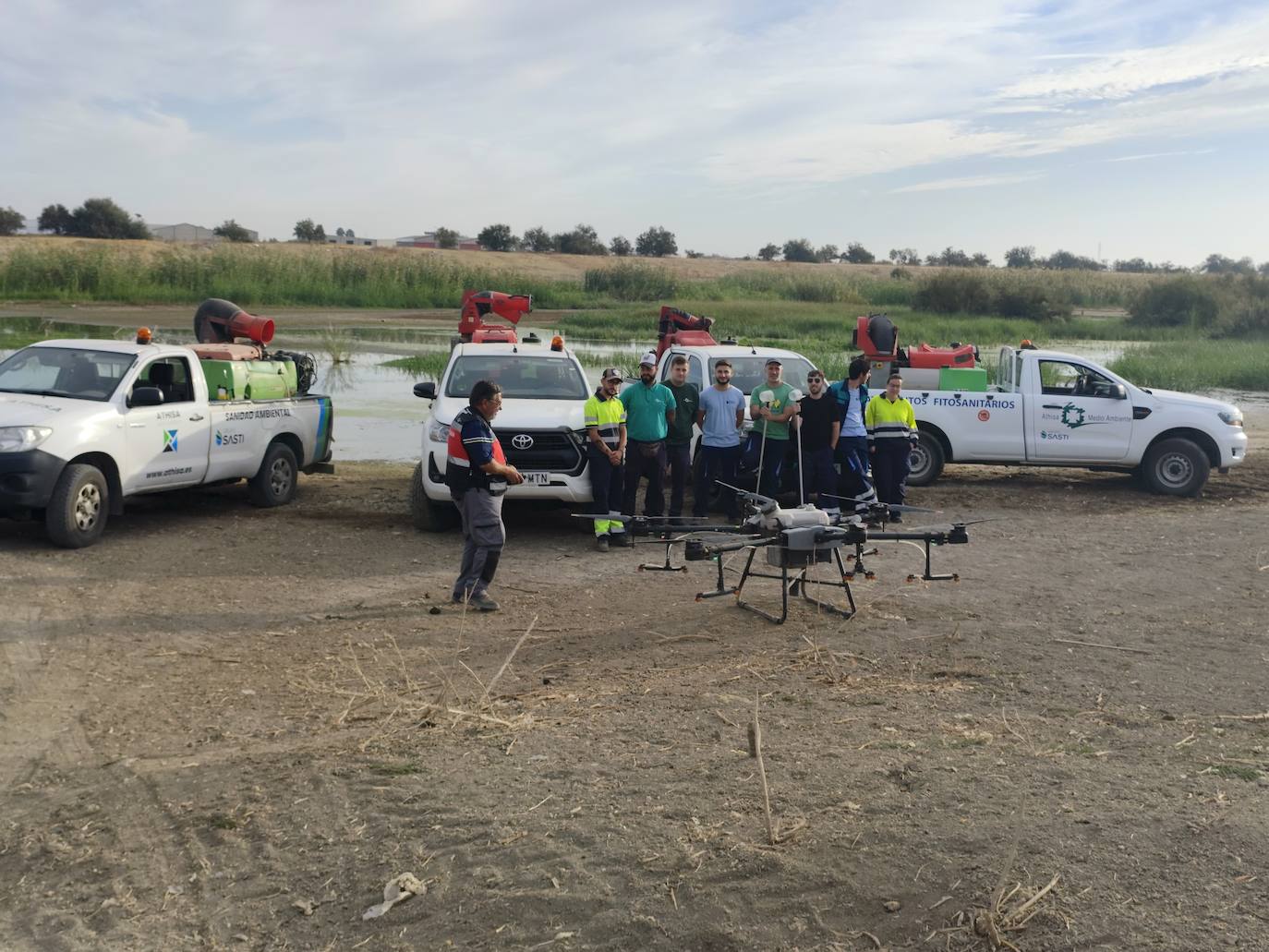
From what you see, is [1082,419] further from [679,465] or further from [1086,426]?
[679,465]

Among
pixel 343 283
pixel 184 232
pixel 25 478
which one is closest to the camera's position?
pixel 25 478

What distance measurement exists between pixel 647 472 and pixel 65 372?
5.56 meters

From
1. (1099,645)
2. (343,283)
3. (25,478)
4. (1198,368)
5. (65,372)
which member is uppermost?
(343,283)

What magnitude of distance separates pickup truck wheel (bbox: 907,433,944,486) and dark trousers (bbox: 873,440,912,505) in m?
2.20

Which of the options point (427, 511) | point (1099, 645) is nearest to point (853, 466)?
point (427, 511)

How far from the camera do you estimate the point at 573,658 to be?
7859 mm

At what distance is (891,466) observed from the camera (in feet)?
43.9

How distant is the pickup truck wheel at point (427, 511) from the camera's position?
12008mm

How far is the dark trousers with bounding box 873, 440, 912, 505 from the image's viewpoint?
13367mm

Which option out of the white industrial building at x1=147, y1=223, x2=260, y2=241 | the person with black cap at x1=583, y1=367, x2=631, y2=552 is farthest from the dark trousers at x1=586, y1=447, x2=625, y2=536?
the white industrial building at x1=147, y1=223, x2=260, y2=241

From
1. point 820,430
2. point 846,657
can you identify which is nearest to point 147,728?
point 846,657

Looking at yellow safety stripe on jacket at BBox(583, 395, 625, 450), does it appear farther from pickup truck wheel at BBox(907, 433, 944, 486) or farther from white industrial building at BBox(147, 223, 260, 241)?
white industrial building at BBox(147, 223, 260, 241)

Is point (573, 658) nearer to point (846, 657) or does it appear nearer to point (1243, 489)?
point (846, 657)

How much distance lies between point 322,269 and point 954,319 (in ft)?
88.3
